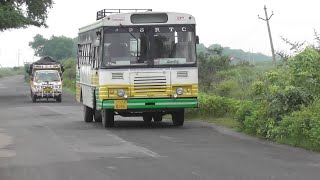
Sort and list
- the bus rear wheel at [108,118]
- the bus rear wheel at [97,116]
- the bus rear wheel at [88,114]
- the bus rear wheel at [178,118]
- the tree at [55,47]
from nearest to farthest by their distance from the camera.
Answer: the bus rear wheel at [108,118], the bus rear wheel at [178,118], the bus rear wheel at [97,116], the bus rear wheel at [88,114], the tree at [55,47]

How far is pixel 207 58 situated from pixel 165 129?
23.5 meters

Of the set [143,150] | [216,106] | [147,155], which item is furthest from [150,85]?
[147,155]

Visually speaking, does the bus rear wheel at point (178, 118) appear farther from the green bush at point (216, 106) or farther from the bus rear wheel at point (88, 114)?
the bus rear wheel at point (88, 114)

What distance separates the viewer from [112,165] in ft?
38.3

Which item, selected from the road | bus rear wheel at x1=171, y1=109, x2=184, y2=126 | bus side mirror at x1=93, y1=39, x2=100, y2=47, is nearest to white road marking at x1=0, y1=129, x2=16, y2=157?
the road

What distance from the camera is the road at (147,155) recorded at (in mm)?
10547

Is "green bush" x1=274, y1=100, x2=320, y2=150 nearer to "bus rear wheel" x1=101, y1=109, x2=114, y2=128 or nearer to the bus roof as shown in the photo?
the bus roof

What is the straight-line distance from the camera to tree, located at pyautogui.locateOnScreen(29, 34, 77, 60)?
141 m

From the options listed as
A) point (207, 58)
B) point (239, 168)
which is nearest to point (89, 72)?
point (239, 168)

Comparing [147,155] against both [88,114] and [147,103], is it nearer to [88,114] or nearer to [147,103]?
[147,103]

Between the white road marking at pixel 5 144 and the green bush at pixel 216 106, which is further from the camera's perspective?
the green bush at pixel 216 106

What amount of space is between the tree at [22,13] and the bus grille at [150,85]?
27.8 metres

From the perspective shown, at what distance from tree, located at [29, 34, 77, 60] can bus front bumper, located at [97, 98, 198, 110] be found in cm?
12270

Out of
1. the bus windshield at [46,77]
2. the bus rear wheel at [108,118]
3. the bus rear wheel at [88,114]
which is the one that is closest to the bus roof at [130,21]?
the bus rear wheel at [108,118]
